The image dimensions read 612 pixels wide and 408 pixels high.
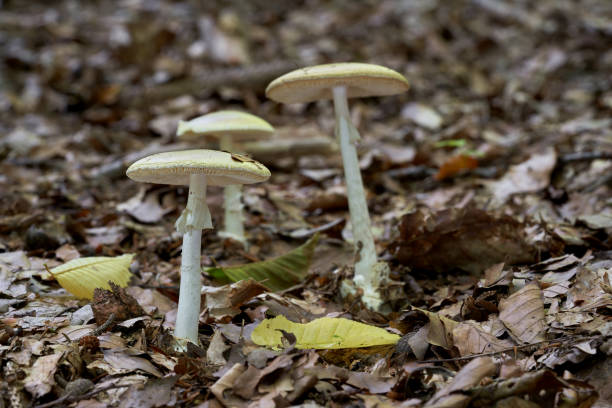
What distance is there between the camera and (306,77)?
296 centimetres

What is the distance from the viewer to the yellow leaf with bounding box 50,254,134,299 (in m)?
3.03

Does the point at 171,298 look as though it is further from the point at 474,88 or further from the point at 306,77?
the point at 474,88

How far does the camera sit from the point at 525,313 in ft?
8.84

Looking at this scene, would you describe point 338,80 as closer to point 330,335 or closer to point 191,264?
point 191,264

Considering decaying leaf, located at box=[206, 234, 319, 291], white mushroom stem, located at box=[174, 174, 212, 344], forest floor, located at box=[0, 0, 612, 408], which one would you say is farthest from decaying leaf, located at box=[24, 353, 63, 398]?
decaying leaf, located at box=[206, 234, 319, 291]

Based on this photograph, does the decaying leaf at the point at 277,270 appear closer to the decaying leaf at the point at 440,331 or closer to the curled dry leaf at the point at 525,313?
the decaying leaf at the point at 440,331

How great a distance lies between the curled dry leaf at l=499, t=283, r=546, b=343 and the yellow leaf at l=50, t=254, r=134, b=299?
240 cm

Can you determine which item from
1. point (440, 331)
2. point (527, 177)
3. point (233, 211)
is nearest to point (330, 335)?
point (440, 331)

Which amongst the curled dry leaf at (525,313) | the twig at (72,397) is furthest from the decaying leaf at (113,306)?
the curled dry leaf at (525,313)

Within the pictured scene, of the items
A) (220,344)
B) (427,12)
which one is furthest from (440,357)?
(427,12)

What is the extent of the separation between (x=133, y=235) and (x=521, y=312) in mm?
3221

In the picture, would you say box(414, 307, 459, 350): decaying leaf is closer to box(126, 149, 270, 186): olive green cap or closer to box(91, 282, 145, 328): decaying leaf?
box(126, 149, 270, 186): olive green cap

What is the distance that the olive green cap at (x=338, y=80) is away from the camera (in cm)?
294

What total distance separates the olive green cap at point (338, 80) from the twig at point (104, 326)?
5.61 ft
